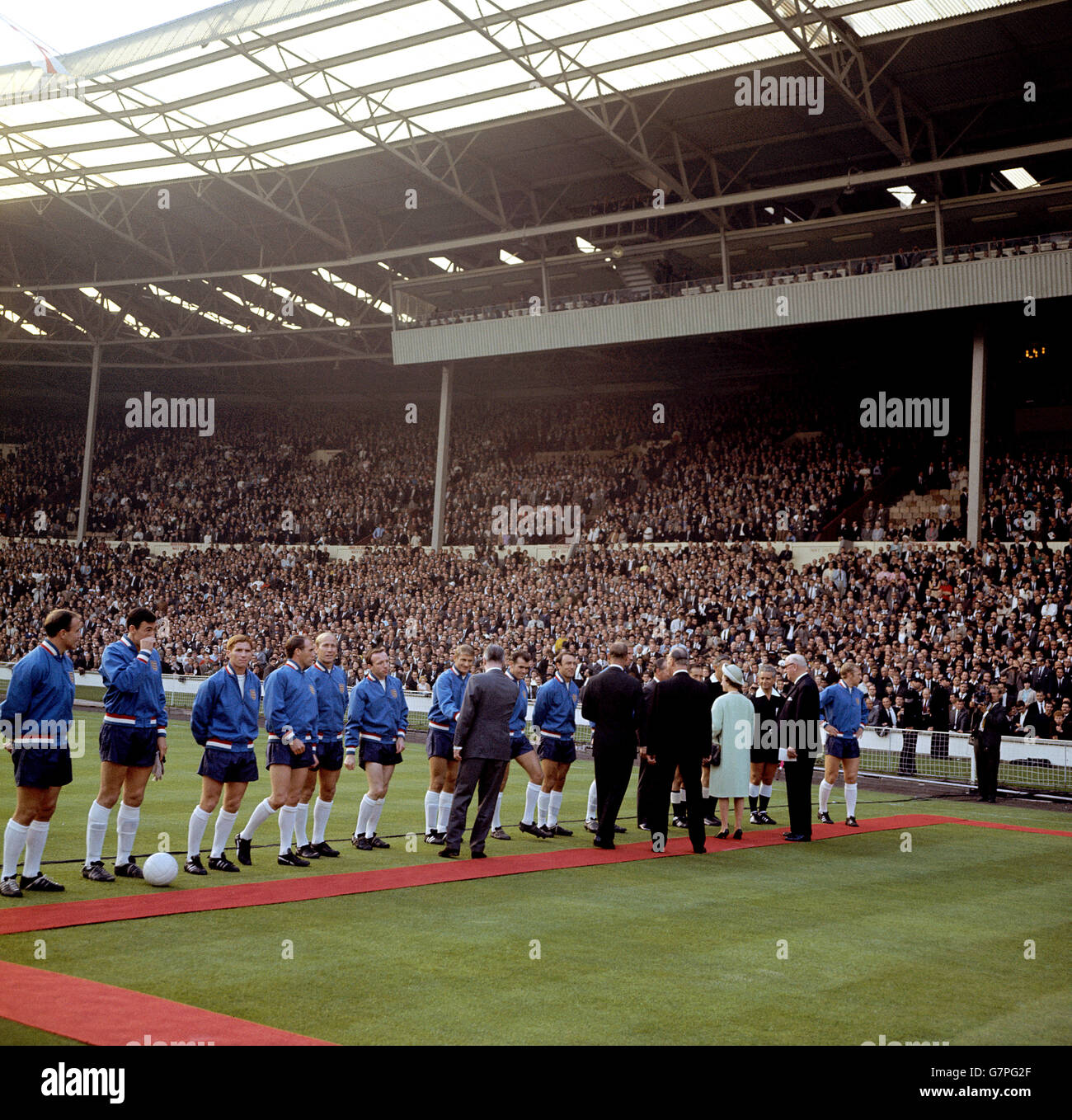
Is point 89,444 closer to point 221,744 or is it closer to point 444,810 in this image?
point 444,810

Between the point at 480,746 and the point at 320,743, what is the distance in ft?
4.91

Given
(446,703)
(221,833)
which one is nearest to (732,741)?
(446,703)

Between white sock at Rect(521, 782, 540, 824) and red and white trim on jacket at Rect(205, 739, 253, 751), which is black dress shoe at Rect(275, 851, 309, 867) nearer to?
red and white trim on jacket at Rect(205, 739, 253, 751)

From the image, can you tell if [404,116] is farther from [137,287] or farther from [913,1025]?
[913,1025]

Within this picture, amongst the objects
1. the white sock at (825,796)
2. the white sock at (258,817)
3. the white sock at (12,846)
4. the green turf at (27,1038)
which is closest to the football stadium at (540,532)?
the green turf at (27,1038)

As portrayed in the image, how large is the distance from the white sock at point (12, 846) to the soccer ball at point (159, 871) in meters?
0.93

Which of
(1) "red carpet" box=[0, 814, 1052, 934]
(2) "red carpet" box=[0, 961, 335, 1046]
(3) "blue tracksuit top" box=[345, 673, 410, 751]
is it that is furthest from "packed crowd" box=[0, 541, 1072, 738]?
(2) "red carpet" box=[0, 961, 335, 1046]

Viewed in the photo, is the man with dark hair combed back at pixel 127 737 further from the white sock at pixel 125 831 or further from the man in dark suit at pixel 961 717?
the man in dark suit at pixel 961 717

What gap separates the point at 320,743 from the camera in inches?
406

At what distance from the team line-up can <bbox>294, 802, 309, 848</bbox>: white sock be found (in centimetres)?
2

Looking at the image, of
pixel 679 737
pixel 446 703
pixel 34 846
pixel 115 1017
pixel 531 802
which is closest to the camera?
pixel 115 1017

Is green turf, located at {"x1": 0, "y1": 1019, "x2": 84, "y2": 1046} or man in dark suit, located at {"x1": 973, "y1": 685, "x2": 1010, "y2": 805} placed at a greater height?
man in dark suit, located at {"x1": 973, "y1": 685, "x2": 1010, "y2": 805}

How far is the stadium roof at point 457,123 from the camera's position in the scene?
23.2 meters

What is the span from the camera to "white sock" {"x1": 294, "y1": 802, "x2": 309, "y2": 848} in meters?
10.3
